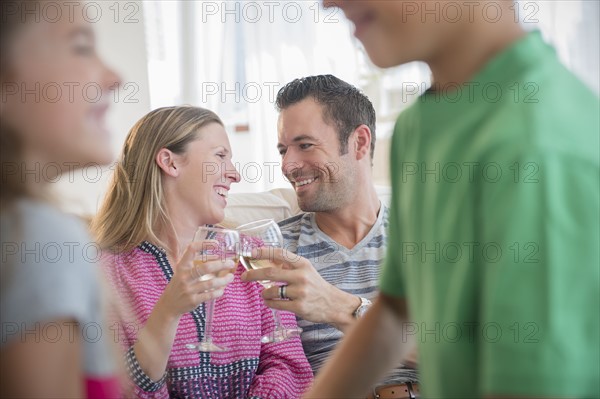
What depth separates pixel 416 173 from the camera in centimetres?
78

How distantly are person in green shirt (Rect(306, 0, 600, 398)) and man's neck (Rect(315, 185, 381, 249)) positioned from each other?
1562 millimetres

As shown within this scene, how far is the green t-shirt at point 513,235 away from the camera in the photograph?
22.6 inches

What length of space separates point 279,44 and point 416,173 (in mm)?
3164

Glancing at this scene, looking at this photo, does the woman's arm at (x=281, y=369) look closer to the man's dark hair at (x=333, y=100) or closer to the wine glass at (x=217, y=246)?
the wine glass at (x=217, y=246)

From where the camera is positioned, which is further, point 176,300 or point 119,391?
point 176,300

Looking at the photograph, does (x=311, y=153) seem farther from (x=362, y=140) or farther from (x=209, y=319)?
(x=209, y=319)

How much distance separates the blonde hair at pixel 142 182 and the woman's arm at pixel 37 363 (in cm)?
153

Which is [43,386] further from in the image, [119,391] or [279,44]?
[279,44]

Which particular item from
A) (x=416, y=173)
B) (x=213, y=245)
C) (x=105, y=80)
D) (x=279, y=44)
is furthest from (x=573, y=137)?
(x=279, y=44)

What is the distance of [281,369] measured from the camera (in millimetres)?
2041

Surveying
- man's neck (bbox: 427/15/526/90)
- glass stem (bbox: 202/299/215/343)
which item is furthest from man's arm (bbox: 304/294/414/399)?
glass stem (bbox: 202/299/215/343)

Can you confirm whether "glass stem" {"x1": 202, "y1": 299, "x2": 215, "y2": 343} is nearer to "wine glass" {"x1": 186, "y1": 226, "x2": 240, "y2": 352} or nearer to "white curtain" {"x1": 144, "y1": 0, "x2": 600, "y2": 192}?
"wine glass" {"x1": 186, "y1": 226, "x2": 240, "y2": 352}

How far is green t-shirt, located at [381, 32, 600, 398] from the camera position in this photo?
0.57 metres

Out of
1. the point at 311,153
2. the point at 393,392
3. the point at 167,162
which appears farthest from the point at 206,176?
the point at 393,392
